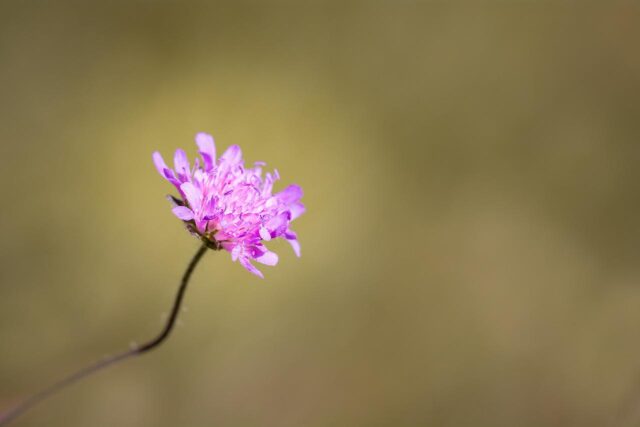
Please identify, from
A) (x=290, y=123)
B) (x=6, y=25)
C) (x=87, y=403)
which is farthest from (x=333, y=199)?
(x=6, y=25)

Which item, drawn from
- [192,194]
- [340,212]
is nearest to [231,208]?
[192,194]

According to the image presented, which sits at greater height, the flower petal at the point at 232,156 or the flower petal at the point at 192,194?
the flower petal at the point at 232,156

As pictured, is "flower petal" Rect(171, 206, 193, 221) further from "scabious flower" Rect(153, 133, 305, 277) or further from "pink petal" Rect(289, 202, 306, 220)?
"pink petal" Rect(289, 202, 306, 220)

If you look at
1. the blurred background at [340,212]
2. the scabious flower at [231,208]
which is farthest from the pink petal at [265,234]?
the blurred background at [340,212]

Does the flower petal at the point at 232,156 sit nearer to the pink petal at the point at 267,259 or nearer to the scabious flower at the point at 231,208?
the scabious flower at the point at 231,208

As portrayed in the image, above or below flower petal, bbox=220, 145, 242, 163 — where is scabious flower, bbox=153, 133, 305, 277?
below

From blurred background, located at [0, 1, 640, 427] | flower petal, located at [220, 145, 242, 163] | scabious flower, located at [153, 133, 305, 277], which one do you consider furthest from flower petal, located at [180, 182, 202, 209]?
blurred background, located at [0, 1, 640, 427]
